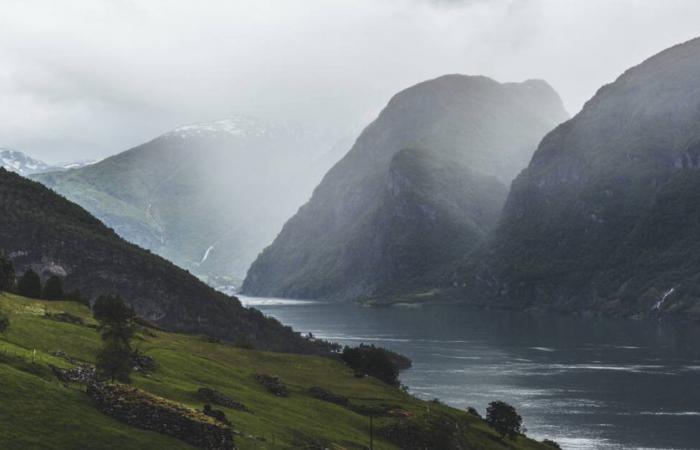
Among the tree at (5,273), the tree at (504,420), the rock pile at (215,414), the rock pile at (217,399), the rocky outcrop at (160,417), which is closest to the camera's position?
the rocky outcrop at (160,417)

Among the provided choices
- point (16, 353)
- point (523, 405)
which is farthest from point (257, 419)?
point (523, 405)

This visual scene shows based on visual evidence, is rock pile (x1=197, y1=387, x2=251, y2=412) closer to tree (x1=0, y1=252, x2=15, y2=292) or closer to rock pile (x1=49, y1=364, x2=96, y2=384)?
rock pile (x1=49, y1=364, x2=96, y2=384)

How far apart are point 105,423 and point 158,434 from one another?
2978 millimetres

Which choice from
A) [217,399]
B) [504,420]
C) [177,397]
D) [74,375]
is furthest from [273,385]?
[74,375]

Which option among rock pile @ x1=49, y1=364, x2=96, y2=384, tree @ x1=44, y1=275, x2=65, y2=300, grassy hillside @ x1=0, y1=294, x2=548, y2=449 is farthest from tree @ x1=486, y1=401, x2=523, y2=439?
tree @ x1=44, y1=275, x2=65, y2=300

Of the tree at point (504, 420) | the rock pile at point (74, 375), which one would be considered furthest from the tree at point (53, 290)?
the rock pile at point (74, 375)

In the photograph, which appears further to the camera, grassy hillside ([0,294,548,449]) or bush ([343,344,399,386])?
bush ([343,344,399,386])

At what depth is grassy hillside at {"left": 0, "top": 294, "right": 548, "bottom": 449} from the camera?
128ft

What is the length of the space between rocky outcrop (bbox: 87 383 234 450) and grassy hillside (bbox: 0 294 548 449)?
2.93 feet

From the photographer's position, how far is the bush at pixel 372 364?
13625 centimetres

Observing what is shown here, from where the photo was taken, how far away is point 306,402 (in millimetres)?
79688

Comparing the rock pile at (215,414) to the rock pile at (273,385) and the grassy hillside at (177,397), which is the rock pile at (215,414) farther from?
the rock pile at (273,385)

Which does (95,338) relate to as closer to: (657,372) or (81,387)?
(81,387)

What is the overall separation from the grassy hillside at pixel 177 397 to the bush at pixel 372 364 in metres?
12.8
